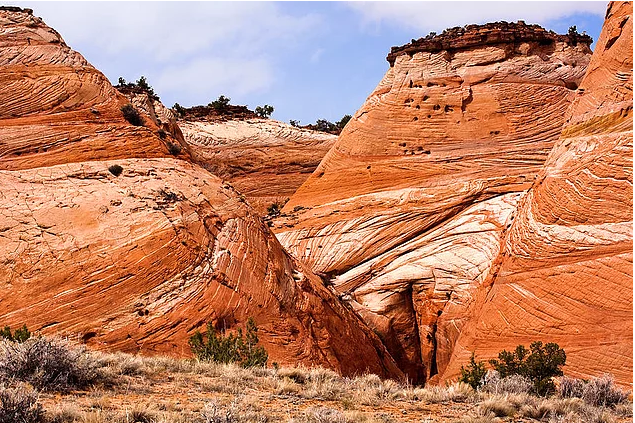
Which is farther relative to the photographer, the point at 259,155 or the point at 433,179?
the point at 259,155

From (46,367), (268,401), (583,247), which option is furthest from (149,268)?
(583,247)

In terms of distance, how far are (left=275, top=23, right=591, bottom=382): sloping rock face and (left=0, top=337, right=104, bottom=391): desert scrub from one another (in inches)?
594

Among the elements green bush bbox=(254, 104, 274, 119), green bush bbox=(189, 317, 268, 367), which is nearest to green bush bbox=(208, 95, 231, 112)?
green bush bbox=(254, 104, 274, 119)

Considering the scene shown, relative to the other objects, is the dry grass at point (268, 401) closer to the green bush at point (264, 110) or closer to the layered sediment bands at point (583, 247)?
the layered sediment bands at point (583, 247)

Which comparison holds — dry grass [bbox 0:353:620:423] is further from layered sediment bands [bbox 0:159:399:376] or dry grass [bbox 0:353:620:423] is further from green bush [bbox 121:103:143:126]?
green bush [bbox 121:103:143:126]

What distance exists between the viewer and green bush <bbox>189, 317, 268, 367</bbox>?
15.6 meters

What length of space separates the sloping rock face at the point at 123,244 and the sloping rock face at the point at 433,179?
3411 millimetres

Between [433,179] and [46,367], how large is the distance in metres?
20.3

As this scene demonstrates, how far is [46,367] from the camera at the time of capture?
1034 cm

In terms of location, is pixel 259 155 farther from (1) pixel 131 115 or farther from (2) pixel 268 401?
(2) pixel 268 401

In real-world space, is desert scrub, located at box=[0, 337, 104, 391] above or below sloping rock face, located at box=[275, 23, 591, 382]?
below

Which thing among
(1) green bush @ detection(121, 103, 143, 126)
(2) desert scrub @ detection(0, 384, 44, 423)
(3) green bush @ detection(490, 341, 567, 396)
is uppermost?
(1) green bush @ detection(121, 103, 143, 126)

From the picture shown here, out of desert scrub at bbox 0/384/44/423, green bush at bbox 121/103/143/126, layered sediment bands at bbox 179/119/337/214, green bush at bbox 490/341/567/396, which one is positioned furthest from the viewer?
layered sediment bands at bbox 179/119/337/214

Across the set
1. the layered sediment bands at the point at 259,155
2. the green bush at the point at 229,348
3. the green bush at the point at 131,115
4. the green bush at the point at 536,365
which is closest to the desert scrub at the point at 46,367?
the green bush at the point at 229,348
